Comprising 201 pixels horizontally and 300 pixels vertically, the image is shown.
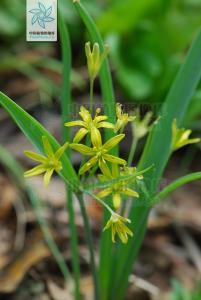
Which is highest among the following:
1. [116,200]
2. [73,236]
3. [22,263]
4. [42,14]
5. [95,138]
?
[42,14]

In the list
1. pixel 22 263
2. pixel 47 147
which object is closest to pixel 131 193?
pixel 47 147

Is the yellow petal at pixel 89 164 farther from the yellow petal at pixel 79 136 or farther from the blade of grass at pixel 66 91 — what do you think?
the blade of grass at pixel 66 91

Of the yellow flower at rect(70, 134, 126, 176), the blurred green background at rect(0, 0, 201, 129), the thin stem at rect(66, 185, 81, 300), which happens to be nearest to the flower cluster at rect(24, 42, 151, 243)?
the yellow flower at rect(70, 134, 126, 176)

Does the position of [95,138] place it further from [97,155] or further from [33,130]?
[33,130]

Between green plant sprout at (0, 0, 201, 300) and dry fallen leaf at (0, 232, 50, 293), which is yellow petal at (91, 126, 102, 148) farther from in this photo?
dry fallen leaf at (0, 232, 50, 293)

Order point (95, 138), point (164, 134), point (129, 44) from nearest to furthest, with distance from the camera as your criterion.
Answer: point (95, 138) → point (164, 134) → point (129, 44)

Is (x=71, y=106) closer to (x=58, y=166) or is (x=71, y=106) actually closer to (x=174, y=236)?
(x=58, y=166)

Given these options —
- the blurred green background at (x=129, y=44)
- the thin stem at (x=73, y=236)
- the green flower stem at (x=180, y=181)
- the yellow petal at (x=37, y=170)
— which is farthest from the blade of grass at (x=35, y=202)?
the yellow petal at (x=37, y=170)
